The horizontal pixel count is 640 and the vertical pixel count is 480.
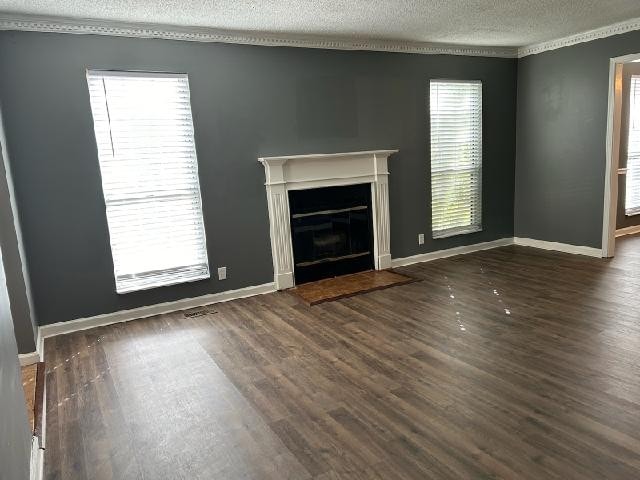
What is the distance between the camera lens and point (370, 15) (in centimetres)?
405

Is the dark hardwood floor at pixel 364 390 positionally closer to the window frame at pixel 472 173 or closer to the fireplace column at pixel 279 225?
the fireplace column at pixel 279 225

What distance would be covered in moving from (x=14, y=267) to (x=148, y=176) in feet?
4.30

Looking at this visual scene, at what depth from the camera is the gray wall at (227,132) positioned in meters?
3.70

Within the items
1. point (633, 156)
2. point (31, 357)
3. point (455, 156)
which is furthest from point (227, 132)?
point (633, 156)

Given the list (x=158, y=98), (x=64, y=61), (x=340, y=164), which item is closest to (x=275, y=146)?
(x=340, y=164)

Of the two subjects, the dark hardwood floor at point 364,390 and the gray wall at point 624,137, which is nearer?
the dark hardwood floor at point 364,390

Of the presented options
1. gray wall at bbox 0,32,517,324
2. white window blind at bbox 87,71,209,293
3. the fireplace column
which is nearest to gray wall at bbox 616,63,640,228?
gray wall at bbox 0,32,517,324

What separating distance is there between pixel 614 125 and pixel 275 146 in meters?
3.78

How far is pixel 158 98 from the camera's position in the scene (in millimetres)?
4086

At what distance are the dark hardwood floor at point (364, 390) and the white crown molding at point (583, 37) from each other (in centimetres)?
265

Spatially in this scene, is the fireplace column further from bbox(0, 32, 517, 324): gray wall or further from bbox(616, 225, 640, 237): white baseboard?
bbox(616, 225, 640, 237): white baseboard

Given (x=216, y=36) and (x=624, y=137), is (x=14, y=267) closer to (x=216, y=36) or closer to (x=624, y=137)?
(x=216, y=36)

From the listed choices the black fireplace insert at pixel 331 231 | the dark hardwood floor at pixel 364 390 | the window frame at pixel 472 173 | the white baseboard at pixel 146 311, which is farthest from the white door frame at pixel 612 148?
the white baseboard at pixel 146 311

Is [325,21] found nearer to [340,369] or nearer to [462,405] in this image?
[340,369]
